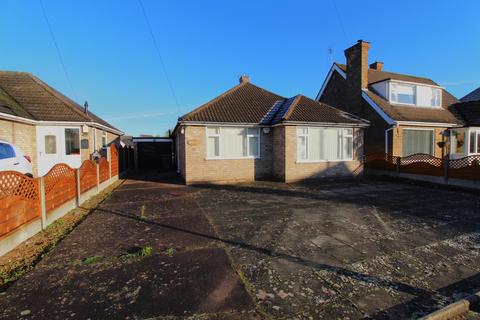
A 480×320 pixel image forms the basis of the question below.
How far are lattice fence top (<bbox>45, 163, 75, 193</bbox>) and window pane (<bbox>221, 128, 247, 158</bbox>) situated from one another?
Answer: 660cm

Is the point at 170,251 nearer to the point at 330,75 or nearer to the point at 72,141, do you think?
the point at 72,141

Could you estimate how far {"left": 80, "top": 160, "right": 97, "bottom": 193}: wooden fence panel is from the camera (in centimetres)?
826

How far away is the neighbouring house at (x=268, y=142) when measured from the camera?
12.1m

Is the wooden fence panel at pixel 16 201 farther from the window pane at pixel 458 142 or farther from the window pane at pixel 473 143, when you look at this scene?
the window pane at pixel 473 143

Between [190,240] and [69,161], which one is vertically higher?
[69,161]

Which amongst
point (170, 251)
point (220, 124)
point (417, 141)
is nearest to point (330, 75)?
point (417, 141)

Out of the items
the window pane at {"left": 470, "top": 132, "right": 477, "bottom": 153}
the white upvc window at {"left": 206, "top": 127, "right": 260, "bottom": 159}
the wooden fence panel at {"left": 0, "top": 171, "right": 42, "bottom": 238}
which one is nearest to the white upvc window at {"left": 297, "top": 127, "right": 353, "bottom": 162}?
the white upvc window at {"left": 206, "top": 127, "right": 260, "bottom": 159}

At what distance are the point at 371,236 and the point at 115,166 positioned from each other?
12772 millimetres

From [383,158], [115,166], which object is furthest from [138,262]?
[383,158]

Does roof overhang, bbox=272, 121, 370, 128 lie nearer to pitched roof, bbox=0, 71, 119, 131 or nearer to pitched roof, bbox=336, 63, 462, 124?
pitched roof, bbox=336, 63, 462, 124

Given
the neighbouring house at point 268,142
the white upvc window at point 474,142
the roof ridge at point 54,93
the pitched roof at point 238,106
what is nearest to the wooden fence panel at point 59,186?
the neighbouring house at point 268,142

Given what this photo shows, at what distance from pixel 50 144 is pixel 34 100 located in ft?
9.81

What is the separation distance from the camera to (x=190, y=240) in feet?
16.3

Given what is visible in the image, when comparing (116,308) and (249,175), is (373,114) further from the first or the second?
(116,308)
